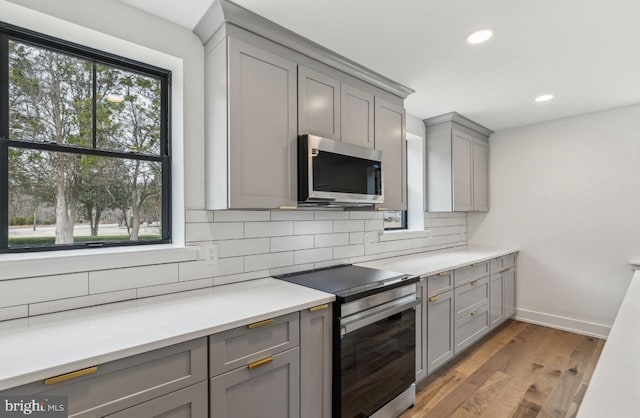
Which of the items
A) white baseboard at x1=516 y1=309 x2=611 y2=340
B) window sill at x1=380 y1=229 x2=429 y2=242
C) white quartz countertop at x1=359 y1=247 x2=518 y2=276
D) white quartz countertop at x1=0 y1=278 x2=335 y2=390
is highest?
window sill at x1=380 y1=229 x2=429 y2=242

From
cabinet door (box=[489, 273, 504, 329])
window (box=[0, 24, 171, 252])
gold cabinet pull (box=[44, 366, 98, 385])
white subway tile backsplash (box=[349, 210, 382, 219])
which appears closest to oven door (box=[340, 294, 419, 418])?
white subway tile backsplash (box=[349, 210, 382, 219])

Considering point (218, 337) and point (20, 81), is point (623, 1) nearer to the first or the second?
point (218, 337)

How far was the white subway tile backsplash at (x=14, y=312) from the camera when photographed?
1.36 m

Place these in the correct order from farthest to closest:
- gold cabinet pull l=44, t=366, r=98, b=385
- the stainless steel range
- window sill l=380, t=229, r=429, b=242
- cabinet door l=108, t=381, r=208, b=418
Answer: window sill l=380, t=229, r=429, b=242 < the stainless steel range < cabinet door l=108, t=381, r=208, b=418 < gold cabinet pull l=44, t=366, r=98, b=385

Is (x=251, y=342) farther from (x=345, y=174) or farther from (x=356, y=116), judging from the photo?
(x=356, y=116)

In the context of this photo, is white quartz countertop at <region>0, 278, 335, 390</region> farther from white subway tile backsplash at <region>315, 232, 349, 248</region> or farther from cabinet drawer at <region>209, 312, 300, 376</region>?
white subway tile backsplash at <region>315, 232, 349, 248</region>

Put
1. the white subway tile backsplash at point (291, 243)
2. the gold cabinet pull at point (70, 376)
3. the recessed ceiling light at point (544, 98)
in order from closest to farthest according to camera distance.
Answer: the gold cabinet pull at point (70, 376) < the white subway tile backsplash at point (291, 243) < the recessed ceiling light at point (544, 98)

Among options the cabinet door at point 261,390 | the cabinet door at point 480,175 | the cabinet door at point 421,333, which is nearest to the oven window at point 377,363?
the cabinet door at point 421,333

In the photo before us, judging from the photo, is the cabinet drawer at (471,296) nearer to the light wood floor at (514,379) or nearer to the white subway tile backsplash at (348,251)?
the light wood floor at (514,379)

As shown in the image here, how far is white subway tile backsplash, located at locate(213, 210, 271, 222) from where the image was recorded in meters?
1.99

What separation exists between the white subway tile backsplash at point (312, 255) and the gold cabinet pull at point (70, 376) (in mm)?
1444

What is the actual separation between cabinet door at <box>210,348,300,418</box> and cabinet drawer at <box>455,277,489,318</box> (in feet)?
5.81

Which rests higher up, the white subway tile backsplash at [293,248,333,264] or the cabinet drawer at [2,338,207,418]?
the white subway tile backsplash at [293,248,333,264]

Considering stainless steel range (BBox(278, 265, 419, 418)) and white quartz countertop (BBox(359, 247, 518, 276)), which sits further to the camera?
white quartz countertop (BBox(359, 247, 518, 276))
